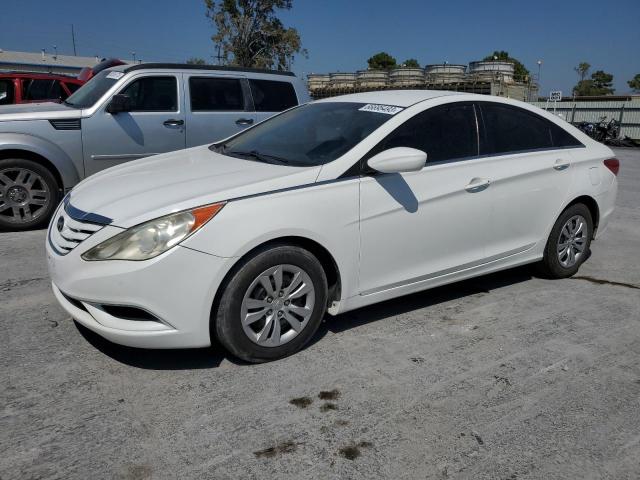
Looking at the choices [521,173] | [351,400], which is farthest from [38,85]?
[351,400]

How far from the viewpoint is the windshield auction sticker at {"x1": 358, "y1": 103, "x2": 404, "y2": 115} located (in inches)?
151

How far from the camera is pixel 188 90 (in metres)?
7.03

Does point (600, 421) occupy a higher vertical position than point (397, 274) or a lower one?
lower

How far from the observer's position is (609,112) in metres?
25.5

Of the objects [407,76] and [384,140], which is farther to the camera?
[407,76]

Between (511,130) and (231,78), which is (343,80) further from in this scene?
(511,130)

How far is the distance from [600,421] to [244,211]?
6.85 feet

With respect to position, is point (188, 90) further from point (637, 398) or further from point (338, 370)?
point (637, 398)

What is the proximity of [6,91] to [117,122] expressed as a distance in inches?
166

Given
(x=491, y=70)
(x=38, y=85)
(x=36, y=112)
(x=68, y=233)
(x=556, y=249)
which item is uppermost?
(x=491, y=70)

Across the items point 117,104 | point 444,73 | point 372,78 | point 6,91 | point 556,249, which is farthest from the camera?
point 372,78

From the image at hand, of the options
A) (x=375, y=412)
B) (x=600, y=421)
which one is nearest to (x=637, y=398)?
(x=600, y=421)

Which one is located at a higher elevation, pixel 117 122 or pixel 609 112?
pixel 117 122

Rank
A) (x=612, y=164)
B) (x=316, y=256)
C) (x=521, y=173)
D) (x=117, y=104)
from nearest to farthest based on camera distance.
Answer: (x=316, y=256) < (x=521, y=173) < (x=612, y=164) < (x=117, y=104)
